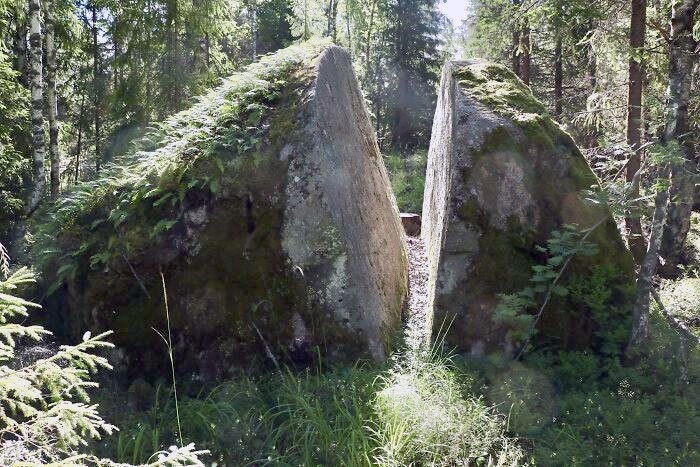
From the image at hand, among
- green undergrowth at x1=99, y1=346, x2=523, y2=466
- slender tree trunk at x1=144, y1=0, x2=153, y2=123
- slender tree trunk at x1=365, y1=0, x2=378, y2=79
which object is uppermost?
slender tree trunk at x1=365, y1=0, x2=378, y2=79

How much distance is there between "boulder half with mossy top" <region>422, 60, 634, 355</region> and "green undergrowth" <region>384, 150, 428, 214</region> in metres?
9.22

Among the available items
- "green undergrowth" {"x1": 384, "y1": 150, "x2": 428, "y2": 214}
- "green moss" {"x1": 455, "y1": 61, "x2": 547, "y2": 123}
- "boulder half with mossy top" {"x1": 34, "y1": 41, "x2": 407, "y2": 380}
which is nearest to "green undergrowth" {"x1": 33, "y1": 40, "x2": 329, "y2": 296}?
"boulder half with mossy top" {"x1": 34, "y1": 41, "x2": 407, "y2": 380}

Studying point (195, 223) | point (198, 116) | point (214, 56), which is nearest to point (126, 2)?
point (214, 56)

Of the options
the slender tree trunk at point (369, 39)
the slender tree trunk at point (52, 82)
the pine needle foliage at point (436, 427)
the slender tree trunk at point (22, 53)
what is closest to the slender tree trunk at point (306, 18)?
the slender tree trunk at point (369, 39)

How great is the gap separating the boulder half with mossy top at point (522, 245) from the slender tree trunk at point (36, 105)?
8557 mm

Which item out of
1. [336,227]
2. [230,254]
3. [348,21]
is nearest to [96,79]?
[230,254]

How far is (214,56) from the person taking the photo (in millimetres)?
13695

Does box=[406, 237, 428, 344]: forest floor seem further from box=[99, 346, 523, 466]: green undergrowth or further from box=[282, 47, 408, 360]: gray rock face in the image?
box=[99, 346, 523, 466]: green undergrowth

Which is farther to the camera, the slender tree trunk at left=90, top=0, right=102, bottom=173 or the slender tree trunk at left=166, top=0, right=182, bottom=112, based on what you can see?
the slender tree trunk at left=90, top=0, right=102, bottom=173

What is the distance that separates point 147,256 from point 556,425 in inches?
162

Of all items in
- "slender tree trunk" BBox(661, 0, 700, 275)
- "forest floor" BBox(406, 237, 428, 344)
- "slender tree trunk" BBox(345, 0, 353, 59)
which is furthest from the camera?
"slender tree trunk" BBox(345, 0, 353, 59)

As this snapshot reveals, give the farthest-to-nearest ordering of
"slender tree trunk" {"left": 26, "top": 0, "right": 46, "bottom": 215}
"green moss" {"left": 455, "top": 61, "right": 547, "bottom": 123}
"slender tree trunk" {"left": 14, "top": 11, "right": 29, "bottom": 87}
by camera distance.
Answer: "slender tree trunk" {"left": 14, "top": 11, "right": 29, "bottom": 87} → "slender tree trunk" {"left": 26, "top": 0, "right": 46, "bottom": 215} → "green moss" {"left": 455, "top": 61, "right": 547, "bottom": 123}

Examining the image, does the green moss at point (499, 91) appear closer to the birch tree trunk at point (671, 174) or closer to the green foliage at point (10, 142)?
the birch tree trunk at point (671, 174)

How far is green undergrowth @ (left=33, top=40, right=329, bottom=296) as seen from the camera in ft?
17.6
